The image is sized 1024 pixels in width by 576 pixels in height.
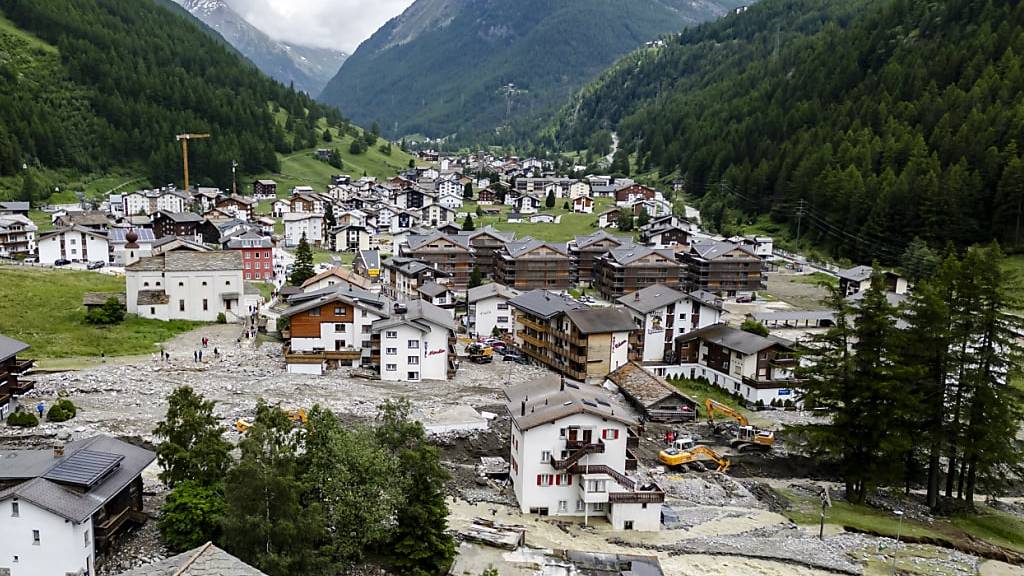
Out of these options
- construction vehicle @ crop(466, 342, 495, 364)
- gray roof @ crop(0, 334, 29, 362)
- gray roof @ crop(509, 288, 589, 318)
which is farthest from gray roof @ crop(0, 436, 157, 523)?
gray roof @ crop(509, 288, 589, 318)

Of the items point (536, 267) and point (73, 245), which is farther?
point (536, 267)

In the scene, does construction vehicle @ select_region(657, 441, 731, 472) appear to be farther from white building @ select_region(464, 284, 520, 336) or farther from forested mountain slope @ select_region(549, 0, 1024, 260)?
forested mountain slope @ select_region(549, 0, 1024, 260)

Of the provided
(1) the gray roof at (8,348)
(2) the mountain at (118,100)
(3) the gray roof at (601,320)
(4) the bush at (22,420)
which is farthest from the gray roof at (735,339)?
(2) the mountain at (118,100)

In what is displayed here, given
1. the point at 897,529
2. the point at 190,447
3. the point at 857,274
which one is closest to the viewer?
the point at 190,447

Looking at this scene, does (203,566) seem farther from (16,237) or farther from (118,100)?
(118,100)

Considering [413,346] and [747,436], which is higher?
[413,346]

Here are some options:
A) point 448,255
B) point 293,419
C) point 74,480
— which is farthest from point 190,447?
point 448,255
